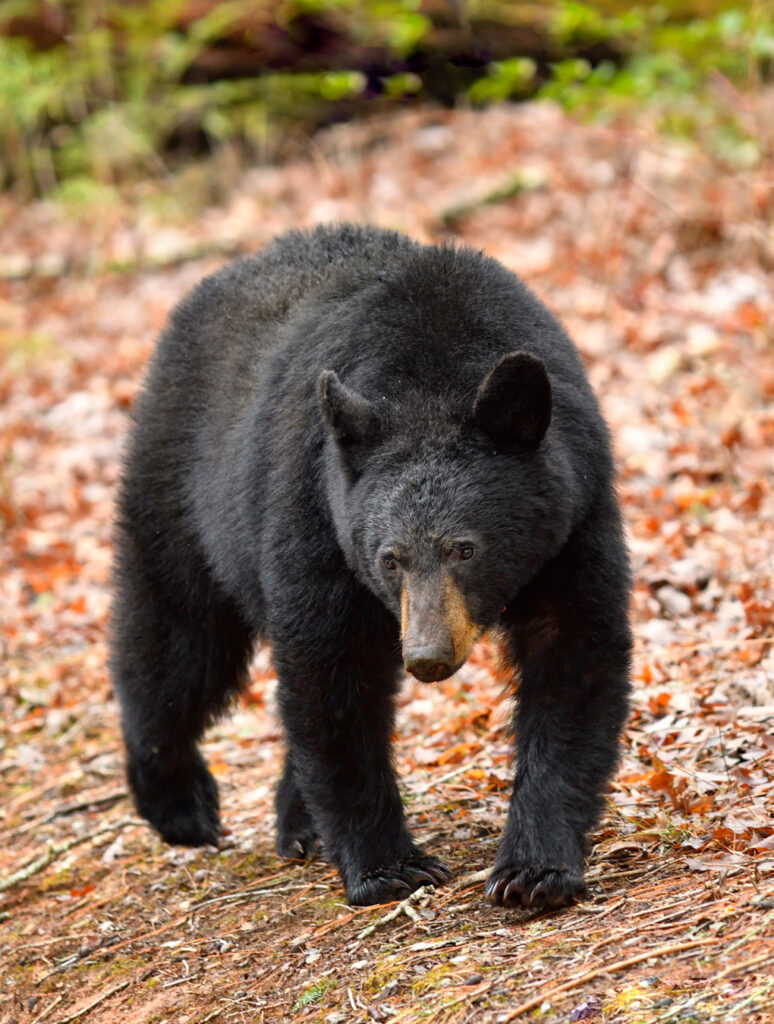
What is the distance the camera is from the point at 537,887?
4133 mm

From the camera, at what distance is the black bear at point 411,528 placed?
161 inches

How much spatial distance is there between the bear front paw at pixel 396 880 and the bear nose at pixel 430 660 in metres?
1.09

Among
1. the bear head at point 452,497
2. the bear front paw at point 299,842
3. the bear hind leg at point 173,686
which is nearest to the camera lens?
the bear head at point 452,497

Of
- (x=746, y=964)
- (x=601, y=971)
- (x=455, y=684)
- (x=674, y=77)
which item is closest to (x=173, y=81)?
(x=674, y=77)

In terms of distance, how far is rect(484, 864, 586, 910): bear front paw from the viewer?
4133mm

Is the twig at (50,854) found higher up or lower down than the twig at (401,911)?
lower down

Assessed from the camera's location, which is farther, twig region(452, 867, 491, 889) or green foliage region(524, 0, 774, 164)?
green foliage region(524, 0, 774, 164)

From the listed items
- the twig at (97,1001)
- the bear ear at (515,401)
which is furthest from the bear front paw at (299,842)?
the bear ear at (515,401)

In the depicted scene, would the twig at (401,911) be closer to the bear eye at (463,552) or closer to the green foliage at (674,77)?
the bear eye at (463,552)

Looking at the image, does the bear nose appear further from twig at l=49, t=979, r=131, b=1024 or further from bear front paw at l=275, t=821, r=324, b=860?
bear front paw at l=275, t=821, r=324, b=860

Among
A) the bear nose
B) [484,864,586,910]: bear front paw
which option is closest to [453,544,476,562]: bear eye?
the bear nose

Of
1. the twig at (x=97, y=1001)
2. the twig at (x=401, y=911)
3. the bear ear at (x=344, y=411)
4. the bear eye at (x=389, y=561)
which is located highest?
the bear ear at (x=344, y=411)

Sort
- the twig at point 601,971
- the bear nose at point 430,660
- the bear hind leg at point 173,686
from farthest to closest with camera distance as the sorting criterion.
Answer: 1. the bear hind leg at point 173,686
2. the bear nose at point 430,660
3. the twig at point 601,971

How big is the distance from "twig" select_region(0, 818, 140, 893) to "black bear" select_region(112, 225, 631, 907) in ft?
5.72
